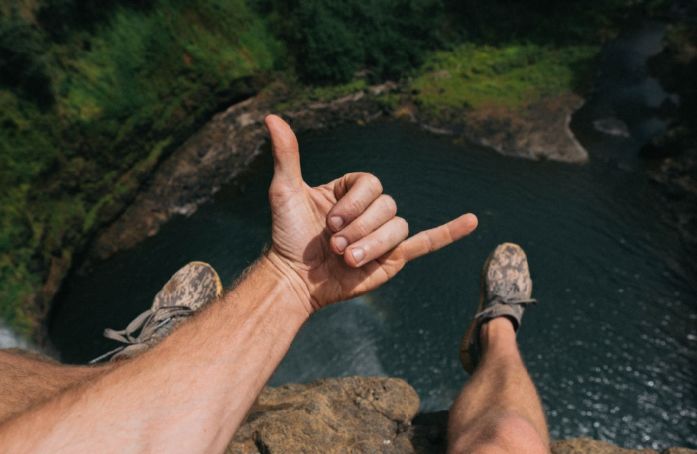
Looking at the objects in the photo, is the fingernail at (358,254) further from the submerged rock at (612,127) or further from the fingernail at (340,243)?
the submerged rock at (612,127)

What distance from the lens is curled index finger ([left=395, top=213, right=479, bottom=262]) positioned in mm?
2992

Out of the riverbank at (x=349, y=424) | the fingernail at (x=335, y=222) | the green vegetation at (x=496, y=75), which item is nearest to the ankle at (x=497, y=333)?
the riverbank at (x=349, y=424)

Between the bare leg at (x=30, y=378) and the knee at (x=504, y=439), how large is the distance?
2.68 m

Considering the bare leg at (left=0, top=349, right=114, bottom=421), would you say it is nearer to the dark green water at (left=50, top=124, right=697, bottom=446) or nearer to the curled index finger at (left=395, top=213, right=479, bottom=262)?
the curled index finger at (left=395, top=213, right=479, bottom=262)

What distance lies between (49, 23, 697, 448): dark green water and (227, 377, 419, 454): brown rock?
5026mm

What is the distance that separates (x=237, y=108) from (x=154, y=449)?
1990 centimetres

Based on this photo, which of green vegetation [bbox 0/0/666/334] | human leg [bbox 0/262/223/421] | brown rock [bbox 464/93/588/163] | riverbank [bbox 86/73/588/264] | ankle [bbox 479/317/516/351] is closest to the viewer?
human leg [bbox 0/262/223/421]

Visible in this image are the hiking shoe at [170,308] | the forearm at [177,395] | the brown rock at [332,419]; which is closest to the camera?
the forearm at [177,395]

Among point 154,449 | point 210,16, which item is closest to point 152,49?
point 210,16

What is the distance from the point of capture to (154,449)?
227cm

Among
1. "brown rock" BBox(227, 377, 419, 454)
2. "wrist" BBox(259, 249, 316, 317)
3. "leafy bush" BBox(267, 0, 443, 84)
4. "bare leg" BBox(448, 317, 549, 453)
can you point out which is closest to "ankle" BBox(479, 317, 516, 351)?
"bare leg" BBox(448, 317, 549, 453)

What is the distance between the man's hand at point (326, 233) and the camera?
9.52 feet

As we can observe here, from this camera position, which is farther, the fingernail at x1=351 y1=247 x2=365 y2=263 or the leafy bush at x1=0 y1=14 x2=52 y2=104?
the leafy bush at x1=0 y1=14 x2=52 y2=104

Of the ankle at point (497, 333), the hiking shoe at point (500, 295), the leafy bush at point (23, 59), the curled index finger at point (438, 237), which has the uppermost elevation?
the leafy bush at point (23, 59)
